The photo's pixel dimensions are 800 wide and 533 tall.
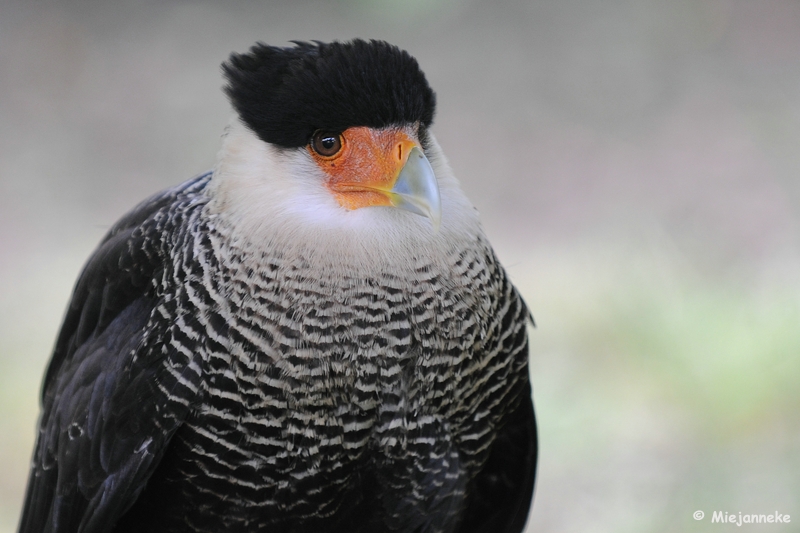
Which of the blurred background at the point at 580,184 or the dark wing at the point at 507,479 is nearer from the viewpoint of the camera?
the dark wing at the point at 507,479

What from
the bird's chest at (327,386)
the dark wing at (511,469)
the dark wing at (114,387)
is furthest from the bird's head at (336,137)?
the dark wing at (511,469)

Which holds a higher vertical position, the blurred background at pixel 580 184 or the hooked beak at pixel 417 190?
the blurred background at pixel 580 184

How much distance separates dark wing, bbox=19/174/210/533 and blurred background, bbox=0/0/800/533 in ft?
6.18

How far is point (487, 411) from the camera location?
82.5 inches

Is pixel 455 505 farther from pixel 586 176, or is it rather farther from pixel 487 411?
pixel 586 176

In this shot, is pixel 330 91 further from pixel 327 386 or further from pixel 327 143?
pixel 327 386

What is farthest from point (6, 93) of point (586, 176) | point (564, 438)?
point (564, 438)

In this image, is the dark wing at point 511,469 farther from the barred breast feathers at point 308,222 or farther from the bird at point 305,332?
the barred breast feathers at point 308,222

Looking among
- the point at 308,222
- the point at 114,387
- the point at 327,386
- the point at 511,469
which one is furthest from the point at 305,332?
the point at 511,469

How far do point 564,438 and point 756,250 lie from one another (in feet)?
5.18

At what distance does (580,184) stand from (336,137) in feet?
11.5

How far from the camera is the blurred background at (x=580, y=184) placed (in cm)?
383

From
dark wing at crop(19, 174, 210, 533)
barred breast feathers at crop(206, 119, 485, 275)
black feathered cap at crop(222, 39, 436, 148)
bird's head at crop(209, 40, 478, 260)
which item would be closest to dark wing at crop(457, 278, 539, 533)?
barred breast feathers at crop(206, 119, 485, 275)

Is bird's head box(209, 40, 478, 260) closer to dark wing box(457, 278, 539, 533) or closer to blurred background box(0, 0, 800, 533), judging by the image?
dark wing box(457, 278, 539, 533)
